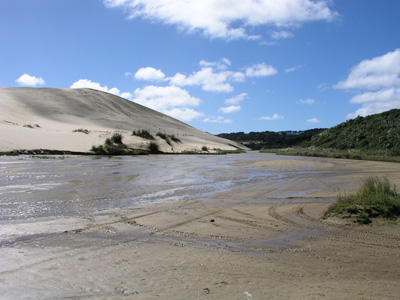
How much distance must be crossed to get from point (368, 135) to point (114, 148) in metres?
22.3

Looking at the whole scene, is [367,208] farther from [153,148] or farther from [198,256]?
[153,148]

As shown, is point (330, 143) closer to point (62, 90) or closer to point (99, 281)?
point (99, 281)

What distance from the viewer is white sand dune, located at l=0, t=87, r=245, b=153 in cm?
2286

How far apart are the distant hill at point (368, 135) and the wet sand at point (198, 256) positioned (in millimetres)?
21532

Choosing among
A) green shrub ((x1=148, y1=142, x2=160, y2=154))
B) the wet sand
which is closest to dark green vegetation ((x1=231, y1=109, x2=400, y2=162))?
green shrub ((x1=148, y1=142, x2=160, y2=154))

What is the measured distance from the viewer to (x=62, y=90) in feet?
186

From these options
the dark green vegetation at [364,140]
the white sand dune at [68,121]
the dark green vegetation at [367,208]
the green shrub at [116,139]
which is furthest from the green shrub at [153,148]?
the dark green vegetation at [367,208]

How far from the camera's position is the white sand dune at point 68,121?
22859 millimetres

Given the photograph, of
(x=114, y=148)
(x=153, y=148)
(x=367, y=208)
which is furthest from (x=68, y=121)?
(x=367, y=208)

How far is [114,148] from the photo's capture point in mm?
24656

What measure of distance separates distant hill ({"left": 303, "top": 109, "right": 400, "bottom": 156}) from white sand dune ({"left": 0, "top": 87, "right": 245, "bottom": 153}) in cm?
1408

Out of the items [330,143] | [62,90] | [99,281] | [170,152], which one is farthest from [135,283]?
[62,90]

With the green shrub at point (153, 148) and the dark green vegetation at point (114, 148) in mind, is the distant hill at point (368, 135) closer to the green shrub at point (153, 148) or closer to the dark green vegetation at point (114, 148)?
the green shrub at point (153, 148)

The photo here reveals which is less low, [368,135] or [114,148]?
[368,135]
